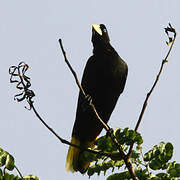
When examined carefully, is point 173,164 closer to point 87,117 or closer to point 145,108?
point 145,108

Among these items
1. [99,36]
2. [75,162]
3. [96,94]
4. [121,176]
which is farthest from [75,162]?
[121,176]

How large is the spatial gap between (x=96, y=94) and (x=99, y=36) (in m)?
0.93

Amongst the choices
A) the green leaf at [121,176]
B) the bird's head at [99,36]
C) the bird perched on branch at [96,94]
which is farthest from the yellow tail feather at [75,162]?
the green leaf at [121,176]

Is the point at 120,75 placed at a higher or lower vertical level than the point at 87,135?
higher

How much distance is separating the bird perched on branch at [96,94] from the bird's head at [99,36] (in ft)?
0.70

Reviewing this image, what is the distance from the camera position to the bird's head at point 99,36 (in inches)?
200

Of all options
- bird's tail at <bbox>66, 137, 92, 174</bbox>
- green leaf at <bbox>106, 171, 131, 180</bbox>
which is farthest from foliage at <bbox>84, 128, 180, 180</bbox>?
bird's tail at <bbox>66, 137, 92, 174</bbox>

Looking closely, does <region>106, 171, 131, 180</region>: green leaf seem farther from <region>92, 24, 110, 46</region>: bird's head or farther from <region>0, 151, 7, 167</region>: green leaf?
<region>92, 24, 110, 46</region>: bird's head

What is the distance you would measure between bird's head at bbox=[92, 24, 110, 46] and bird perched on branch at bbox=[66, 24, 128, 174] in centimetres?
21

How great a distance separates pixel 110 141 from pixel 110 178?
0.87ft

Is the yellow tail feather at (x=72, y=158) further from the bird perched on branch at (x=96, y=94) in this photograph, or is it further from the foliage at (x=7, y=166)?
the foliage at (x=7, y=166)

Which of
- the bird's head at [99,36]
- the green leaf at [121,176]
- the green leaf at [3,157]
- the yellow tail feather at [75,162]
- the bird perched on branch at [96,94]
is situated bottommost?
the green leaf at [121,176]

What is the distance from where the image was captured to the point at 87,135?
4730 millimetres

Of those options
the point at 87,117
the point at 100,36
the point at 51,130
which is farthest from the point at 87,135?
the point at 51,130
